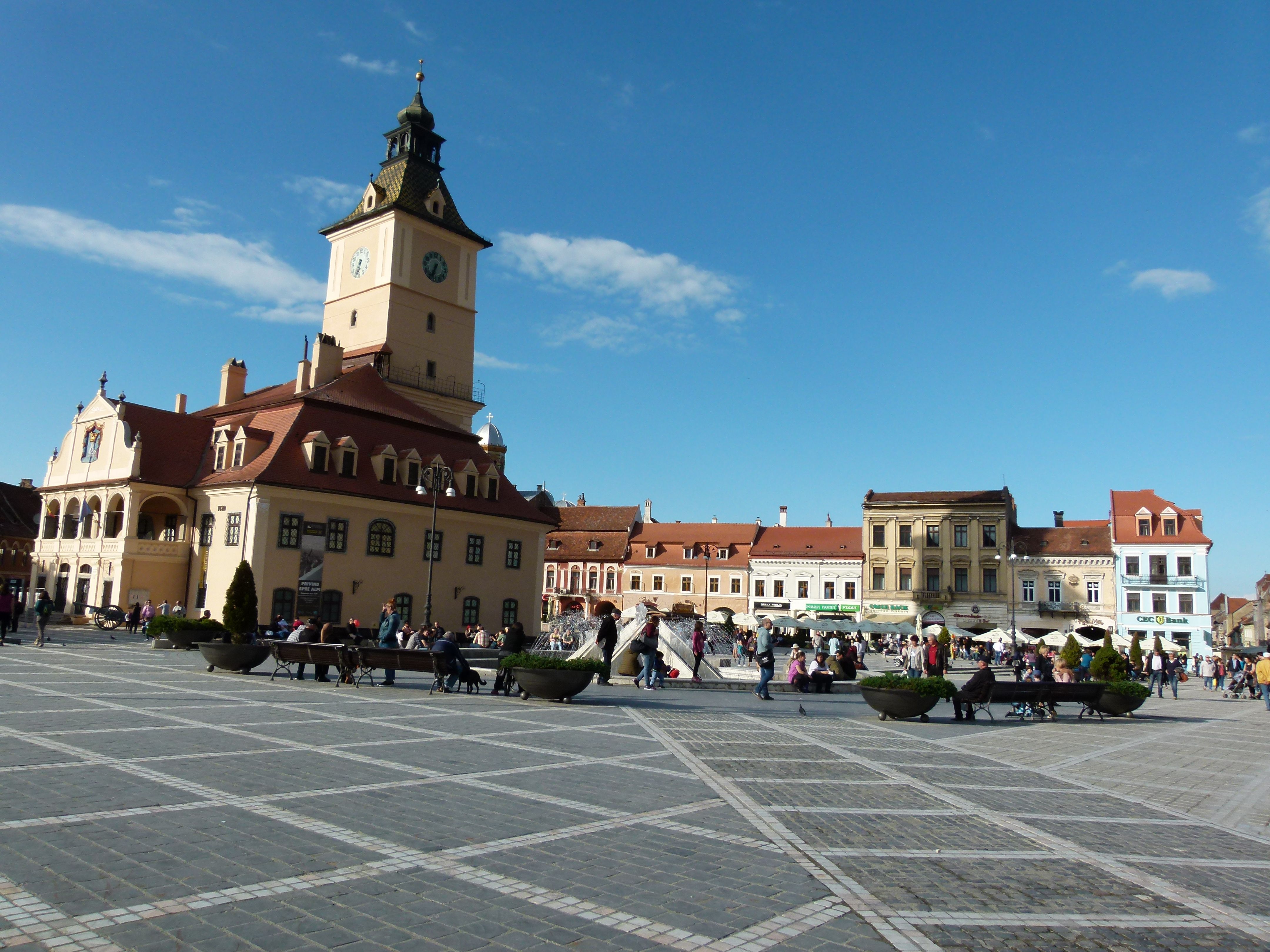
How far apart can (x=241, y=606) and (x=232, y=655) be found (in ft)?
31.0

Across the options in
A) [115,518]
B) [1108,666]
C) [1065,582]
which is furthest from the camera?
[1065,582]

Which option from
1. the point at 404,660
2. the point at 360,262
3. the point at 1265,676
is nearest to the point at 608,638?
the point at 404,660

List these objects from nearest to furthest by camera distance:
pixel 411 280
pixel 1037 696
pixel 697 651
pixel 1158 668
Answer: pixel 1037 696, pixel 697 651, pixel 1158 668, pixel 411 280

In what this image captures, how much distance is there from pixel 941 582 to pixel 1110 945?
62.9m

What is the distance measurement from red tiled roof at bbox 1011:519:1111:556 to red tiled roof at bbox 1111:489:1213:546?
38.8 inches

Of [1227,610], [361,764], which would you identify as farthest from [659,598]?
[1227,610]

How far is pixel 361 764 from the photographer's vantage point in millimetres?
9789

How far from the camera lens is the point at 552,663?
17.3m

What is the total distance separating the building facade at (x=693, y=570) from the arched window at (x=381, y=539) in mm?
32783

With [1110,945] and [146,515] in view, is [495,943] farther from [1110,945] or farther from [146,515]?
[146,515]

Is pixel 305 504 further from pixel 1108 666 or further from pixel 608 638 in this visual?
pixel 1108 666

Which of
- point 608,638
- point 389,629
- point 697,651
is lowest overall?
point 697,651

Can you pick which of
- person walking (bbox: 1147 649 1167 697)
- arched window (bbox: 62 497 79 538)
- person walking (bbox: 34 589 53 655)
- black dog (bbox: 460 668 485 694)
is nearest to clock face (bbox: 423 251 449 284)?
arched window (bbox: 62 497 79 538)

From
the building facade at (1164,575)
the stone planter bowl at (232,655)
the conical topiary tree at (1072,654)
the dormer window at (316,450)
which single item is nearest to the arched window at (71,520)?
the dormer window at (316,450)
